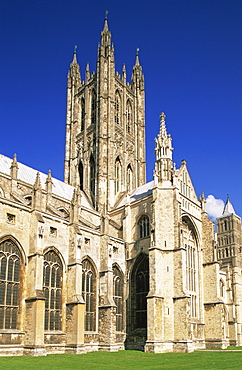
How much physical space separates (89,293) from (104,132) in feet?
76.5

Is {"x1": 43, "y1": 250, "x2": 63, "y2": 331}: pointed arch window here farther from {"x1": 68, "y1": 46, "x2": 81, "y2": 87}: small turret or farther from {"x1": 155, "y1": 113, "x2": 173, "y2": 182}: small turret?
{"x1": 68, "y1": 46, "x2": 81, "y2": 87}: small turret

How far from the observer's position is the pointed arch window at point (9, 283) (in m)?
26.1

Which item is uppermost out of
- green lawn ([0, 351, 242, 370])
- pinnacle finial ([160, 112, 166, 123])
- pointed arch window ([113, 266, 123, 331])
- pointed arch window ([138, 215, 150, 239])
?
pinnacle finial ([160, 112, 166, 123])

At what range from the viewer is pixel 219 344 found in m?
37.6

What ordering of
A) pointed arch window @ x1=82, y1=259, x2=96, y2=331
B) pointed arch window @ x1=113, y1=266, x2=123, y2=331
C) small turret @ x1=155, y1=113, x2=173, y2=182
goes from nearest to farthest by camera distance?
pointed arch window @ x1=82, y1=259, x2=96, y2=331
pointed arch window @ x1=113, y1=266, x2=123, y2=331
small turret @ x1=155, y1=113, x2=173, y2=182

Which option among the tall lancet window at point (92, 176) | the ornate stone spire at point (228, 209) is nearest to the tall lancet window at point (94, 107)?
the tall lancet window at point (92, 176)

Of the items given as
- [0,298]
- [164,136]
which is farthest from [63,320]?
[164,136]

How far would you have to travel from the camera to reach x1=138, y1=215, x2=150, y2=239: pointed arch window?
1518 inches

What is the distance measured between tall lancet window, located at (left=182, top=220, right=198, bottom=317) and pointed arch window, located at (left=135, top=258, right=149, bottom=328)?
14.7 ft

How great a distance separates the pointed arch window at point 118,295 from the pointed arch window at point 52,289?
297 inches

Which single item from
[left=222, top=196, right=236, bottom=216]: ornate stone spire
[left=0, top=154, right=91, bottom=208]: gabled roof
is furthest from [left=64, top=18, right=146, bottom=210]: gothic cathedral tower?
[left=222, top=196, right=236, bottom=216]: ornate stone spire

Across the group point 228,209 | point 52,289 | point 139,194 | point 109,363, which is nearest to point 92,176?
point 139,194

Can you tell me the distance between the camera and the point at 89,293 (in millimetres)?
33625

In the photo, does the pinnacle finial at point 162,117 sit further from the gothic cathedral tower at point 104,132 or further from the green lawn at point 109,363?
the green lawn at point 109,363
